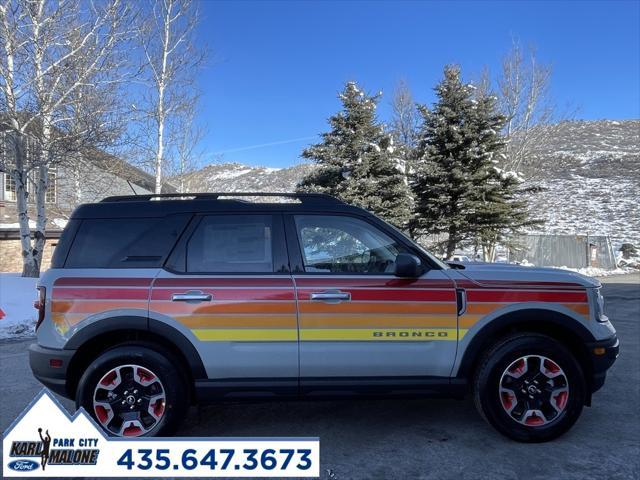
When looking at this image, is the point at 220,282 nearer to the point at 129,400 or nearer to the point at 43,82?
the point at 129,400

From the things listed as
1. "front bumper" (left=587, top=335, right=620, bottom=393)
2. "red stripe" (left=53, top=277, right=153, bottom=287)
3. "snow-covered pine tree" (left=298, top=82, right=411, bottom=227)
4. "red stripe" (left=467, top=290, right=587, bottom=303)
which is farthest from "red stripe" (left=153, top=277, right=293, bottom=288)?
"snow-covered pine tree" (left=298, top=82, right=411, bottom=227)

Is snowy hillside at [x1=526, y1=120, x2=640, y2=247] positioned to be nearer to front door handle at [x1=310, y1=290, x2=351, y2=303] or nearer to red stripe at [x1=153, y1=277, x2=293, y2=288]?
front door handle at [x1=310, y1=290, x2=351, y2=303]

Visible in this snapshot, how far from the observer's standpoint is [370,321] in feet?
11.2

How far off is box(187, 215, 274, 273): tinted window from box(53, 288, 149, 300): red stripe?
0.39 metres

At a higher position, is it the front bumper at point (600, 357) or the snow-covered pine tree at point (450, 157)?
the snow-covered pine tree at point (450, 157)

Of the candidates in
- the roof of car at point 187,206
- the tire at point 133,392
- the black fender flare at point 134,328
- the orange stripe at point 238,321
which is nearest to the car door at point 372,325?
the orange stripe at point 238,321

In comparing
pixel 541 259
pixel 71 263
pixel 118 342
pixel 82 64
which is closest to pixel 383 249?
pixel 118 342

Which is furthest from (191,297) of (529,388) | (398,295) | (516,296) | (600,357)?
(600,357)

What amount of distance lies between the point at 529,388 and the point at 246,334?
2198mm

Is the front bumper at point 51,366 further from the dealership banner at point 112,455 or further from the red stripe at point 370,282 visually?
the red stripe at point 370,282

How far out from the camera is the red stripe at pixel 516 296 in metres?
3.51

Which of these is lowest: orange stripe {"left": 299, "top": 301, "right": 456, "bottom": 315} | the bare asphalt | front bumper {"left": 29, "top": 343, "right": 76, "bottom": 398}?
the bare asphalt

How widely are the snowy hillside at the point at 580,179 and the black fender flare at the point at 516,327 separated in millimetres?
25631

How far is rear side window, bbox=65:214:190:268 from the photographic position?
11.5 feet
